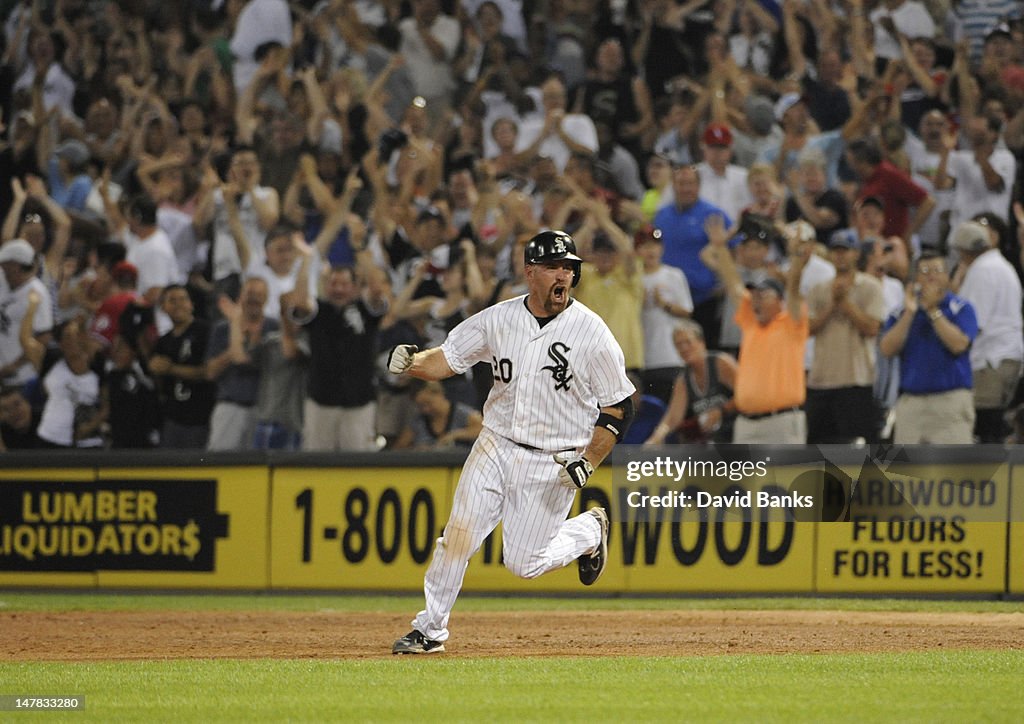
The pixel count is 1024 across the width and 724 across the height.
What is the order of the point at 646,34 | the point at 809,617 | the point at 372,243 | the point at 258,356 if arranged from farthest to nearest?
the point at 646,34 < the point at 372,243 < the point at 258,356 < the point at 809,617

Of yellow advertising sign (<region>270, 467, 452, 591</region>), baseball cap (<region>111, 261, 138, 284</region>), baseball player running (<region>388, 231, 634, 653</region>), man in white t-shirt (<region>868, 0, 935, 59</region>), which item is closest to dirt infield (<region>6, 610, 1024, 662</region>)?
baseball player running (<region>388, 231, 634, 653</region>)

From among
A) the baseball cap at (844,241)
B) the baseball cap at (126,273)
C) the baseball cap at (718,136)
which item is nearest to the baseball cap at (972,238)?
the baseball cap at (844,241)

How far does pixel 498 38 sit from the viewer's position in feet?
63.0

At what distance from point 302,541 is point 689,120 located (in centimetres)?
646

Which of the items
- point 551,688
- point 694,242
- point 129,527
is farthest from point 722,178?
point 551,688

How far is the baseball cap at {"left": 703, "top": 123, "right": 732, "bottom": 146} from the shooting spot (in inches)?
655

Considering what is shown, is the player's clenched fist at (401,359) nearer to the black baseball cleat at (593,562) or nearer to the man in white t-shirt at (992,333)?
the black baseball cleat at (593,562)

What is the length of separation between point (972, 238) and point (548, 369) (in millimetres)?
6262

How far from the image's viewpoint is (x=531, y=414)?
981cm

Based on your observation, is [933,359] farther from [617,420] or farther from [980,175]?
[617,420]

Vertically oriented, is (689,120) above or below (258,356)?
above

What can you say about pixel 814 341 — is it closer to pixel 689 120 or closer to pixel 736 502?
pixel 736 502

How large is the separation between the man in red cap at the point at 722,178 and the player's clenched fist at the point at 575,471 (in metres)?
7.29

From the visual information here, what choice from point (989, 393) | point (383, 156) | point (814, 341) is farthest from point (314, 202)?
point (989, 393)
